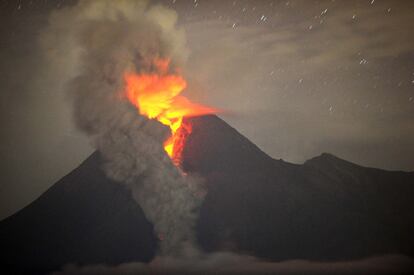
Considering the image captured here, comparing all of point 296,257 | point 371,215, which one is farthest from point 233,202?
point 371,215

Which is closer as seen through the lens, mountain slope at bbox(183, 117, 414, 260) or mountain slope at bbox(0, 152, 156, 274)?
mountain slope at bbox(0, 152, 156, 274)

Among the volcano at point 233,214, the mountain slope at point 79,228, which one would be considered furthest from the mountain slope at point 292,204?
the mountain slope at point 79,228

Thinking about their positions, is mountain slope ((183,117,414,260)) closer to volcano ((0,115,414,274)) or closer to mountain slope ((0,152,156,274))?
volcano ((0,115,414,274))

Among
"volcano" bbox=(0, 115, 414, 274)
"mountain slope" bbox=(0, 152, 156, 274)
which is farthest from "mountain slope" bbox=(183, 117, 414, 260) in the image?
"mountain slope" bbox=(0, 152, 156, 274)

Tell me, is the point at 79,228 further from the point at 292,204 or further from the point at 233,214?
the point at 292,204

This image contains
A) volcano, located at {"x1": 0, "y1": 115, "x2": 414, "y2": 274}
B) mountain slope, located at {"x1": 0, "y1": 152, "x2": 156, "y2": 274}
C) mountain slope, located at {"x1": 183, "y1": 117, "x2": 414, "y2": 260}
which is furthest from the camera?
mountain slope, located at {"x1": 183, "y1": 117, "x2": 414, "y2": 260}

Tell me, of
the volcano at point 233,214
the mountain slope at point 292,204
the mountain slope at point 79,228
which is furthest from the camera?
the mountain slope at point 292,204

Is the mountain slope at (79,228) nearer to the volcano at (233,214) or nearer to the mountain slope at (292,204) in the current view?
the volcano at (233,214)

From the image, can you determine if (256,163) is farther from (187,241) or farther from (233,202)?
(187,241)

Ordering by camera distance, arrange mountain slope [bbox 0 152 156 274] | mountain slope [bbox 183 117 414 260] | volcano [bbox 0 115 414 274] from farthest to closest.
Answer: mountain slope [bbox 183 117 414 260]
volcano [bbox 0 115 414 274]
mountain slope [bbox 0 152 156 274]

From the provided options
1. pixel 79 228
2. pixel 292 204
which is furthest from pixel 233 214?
pixel 79 228
